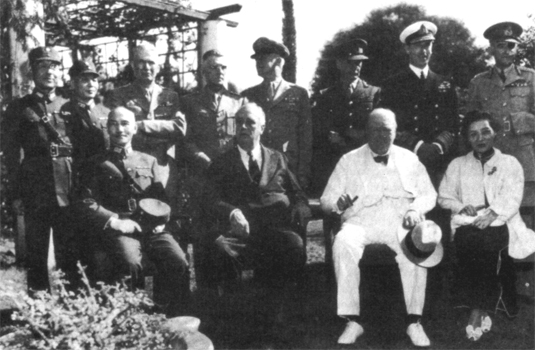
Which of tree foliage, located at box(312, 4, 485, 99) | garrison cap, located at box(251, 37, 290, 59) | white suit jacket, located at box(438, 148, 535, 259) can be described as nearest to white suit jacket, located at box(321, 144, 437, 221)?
white suit jacket, located at box(438, 148, 535, 259)

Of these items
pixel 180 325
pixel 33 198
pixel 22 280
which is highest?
pixel 33 198

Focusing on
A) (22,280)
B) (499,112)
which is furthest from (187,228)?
(499,112)

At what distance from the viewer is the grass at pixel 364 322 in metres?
4.74

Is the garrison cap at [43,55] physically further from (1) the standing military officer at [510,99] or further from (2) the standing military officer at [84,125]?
(1) the standing military officer at [510,99]

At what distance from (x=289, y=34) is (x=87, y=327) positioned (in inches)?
253

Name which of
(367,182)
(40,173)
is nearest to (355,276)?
(367,182)

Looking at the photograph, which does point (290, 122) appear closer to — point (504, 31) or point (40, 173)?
point (504, 31)

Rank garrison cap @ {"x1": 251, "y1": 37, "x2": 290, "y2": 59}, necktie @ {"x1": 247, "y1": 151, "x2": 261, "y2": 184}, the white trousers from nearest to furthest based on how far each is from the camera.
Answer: the white trousers → necktie @ {"x1": 247, "y1": 151, "x2": 261, "y2": 184} → garrison cap @ {"x1": 251, "y1": 37, "x2": 290, "y2": 59}

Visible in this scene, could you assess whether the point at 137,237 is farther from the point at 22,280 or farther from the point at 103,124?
the point at 22,280

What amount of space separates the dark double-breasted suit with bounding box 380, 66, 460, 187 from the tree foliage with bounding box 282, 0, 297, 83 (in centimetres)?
340

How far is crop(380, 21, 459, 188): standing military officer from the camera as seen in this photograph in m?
5.65

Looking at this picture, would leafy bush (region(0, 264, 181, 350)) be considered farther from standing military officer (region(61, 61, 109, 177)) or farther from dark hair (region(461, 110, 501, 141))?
dark hair (region(461, 110, 501, 141))

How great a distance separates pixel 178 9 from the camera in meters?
8.60

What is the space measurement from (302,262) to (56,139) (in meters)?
2.15
